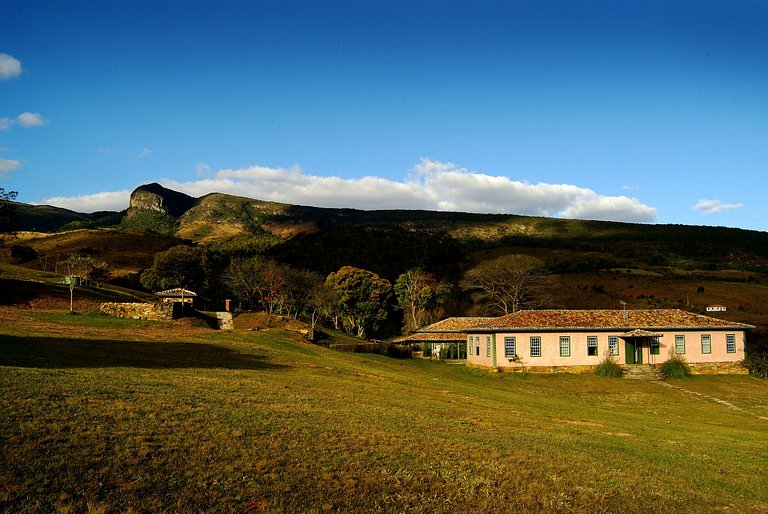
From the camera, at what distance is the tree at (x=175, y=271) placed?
299 feet

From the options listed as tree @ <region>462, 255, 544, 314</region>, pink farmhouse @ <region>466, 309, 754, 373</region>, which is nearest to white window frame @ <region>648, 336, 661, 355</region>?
pink farmhouse @ <region>466, 309, 754, 373</region>

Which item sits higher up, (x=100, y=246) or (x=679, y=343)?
(x=100, y=246)

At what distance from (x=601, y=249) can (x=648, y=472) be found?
118 metres

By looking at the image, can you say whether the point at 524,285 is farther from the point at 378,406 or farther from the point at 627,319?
the point at 378,406

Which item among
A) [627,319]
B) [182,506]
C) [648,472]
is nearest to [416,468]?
[182,506]

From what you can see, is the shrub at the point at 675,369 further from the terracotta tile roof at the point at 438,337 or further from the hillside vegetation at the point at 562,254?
the hillside vegetation at the point at 562,254

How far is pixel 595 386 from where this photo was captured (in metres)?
38.8

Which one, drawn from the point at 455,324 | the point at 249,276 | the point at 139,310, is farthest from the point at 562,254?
the point at 139,310

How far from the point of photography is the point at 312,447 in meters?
12.4

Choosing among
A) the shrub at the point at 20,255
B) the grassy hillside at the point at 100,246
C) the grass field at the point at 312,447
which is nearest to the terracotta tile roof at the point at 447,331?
the grass field at the point at 312,447

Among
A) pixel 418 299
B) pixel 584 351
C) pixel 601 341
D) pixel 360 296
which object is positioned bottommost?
pixel 584 351

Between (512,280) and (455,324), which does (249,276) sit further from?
(512,280)

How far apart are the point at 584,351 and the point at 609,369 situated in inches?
95.0

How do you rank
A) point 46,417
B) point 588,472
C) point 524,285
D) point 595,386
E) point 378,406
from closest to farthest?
point 46,417, point 588,472, point 378,406, point 595,386, point 524,285
